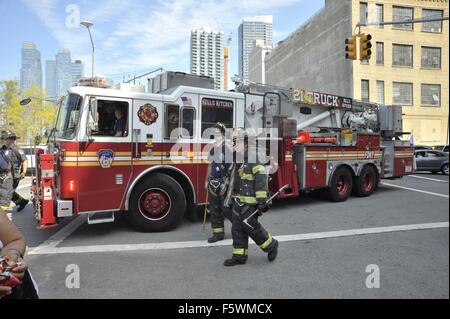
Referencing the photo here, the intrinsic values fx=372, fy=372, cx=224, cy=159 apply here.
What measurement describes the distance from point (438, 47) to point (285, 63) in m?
21.5

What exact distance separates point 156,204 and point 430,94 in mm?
40938

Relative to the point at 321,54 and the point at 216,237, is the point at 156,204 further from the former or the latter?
the point at 321,54

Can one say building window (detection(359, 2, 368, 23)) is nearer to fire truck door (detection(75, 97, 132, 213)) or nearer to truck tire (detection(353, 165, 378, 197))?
truck tire (detection(353, 165, 378, 197))

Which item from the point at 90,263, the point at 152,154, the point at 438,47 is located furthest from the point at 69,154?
the point at 438,47

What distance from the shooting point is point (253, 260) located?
5145 mm

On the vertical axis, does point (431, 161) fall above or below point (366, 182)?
above

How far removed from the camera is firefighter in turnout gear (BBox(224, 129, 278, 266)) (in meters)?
4.95

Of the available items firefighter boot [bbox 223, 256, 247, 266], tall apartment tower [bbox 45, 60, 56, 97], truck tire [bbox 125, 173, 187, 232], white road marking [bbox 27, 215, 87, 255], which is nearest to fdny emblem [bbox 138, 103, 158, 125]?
truck tire [bbox 125, 173, 187, 232]

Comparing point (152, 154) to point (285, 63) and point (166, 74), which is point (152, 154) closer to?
point (166, 74)

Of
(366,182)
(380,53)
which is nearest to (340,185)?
(366,182)

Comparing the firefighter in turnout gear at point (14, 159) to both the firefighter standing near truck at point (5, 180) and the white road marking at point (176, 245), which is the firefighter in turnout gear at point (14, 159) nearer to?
the firefighter standing near truck at point (5, 180)

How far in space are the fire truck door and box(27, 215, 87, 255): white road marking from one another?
73cm

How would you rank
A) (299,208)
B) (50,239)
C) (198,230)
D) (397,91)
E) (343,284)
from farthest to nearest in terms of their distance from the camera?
(397,91) < (299,208) < (198,230) < (50,239) < (343,284)

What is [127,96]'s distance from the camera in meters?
6.51
